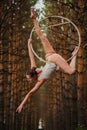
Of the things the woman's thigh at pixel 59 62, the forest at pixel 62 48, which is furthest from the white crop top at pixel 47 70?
the forest at pixel 62 48

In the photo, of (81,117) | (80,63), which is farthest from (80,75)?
(81,117)

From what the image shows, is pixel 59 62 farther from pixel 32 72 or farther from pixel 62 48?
pixel 62 48

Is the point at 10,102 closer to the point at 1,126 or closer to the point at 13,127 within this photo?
the point at 13,127

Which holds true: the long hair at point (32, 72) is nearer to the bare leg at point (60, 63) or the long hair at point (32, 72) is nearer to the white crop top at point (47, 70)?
the white crop top at point (47, 70)

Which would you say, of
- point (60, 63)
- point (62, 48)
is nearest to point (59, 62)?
point (60, 63)

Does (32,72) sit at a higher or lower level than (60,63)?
lower

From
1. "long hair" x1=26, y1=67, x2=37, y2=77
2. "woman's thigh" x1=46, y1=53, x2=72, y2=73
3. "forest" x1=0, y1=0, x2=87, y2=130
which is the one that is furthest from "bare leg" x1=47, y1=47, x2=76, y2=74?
"forest" x1=0, y1=0, x2=87, y2=130

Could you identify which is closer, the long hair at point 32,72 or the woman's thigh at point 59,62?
the long hair at point 32,72

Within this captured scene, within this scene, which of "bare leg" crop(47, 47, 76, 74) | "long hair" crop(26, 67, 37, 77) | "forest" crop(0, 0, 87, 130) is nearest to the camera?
"long hair" crop(26, 67, 37, 77)

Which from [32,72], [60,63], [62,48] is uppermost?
[60,63]

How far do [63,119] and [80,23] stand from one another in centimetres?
1063

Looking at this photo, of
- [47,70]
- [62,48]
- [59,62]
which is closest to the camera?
[47,70]

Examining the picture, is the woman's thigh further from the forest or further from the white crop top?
the forest

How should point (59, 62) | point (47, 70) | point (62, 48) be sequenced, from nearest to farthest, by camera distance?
point (47, 70) < point (59, 62) < point (62, 48)
